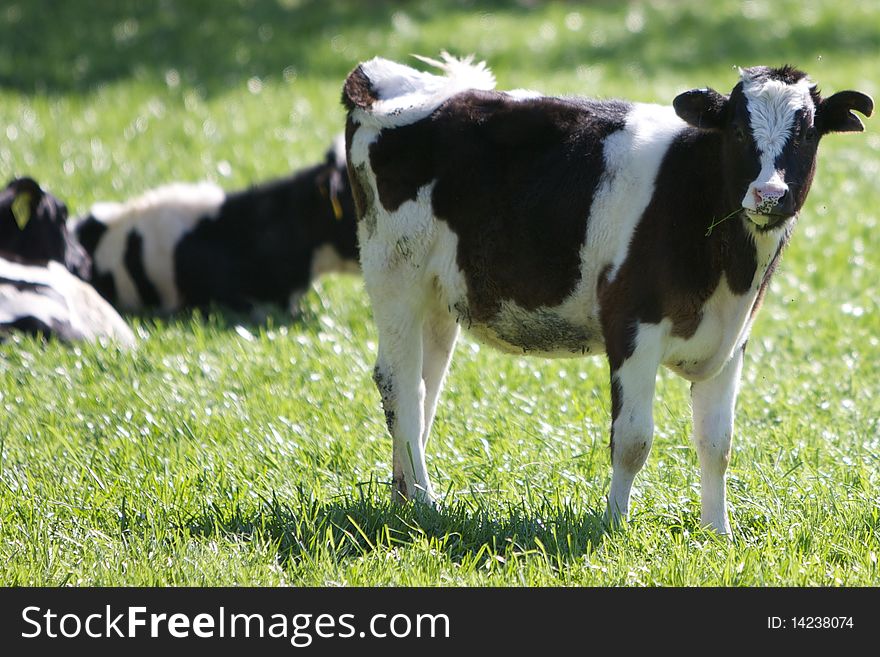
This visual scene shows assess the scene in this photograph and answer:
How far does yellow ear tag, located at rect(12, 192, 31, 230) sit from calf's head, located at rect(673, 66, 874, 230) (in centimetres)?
578

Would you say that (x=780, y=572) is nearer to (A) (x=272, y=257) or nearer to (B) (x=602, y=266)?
(B) (x=602, y=266)

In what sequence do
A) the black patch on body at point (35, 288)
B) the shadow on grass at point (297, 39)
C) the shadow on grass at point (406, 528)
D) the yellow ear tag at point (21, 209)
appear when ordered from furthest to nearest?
the shadow on grass at point (297, 39) → the yellow ear tag at point (21, 209) → the black patch on body at point (35, 288) → the shadow on grass at point (406, 528)

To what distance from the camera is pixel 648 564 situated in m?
5.50

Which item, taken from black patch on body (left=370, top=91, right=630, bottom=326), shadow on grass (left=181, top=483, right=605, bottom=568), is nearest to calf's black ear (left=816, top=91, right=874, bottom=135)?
black patch on body (left=370, top=91, right=630, bottom=326)

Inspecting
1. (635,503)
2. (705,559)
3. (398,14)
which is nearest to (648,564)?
(705,559)

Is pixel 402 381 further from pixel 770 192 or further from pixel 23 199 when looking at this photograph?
pixel 23 199

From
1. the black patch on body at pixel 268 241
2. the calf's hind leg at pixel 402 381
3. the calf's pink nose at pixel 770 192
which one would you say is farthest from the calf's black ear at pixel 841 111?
the black patch on body at pixel 268 241

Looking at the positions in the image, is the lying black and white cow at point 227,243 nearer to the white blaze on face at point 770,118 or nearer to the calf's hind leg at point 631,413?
the calf's hind leg at point 631,413

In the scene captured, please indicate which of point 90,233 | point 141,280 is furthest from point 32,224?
point 90,233

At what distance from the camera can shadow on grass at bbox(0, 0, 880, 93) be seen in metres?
17.9

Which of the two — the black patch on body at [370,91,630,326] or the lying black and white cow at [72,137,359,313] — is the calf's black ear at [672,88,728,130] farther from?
the lying black and white cow at [72,137,359,313]

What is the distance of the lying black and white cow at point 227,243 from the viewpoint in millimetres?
11164

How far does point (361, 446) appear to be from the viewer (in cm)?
711

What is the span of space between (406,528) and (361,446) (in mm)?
1201
